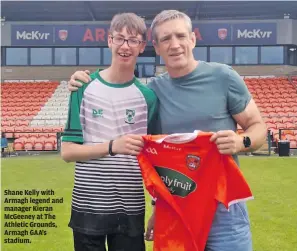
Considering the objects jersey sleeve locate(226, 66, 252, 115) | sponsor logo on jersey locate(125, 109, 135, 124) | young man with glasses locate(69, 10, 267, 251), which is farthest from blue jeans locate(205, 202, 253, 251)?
sponsor logo on jersey locate(125, 109, 135, 124)

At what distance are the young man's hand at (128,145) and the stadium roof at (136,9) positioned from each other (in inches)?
940

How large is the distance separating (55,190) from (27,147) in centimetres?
917

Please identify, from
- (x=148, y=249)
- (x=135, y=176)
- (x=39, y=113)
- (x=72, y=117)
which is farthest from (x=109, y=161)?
(x=39, y=113)

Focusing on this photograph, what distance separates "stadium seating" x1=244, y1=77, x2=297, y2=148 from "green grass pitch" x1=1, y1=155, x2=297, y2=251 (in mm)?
5454

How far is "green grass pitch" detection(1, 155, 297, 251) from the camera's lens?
18.3ft

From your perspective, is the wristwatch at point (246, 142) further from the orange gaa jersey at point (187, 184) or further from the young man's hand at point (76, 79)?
the young man's hand at point (76, 79)

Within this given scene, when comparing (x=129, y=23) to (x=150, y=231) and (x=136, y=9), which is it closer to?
(x=150, y=231)

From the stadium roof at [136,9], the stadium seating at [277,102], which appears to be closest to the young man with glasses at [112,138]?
the stadium seating at [277,102]

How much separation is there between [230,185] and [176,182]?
0.30 m

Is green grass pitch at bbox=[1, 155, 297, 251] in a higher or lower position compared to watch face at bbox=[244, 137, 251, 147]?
lower

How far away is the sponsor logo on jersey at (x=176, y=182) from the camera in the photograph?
8.07ft

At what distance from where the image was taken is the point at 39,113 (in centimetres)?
2497

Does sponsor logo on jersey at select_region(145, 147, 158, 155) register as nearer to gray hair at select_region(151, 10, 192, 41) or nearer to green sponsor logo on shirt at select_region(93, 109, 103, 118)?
green sponsor logo on shirt at select_region(93, 109, 103, 118)

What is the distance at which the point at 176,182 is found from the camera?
8.13ft
